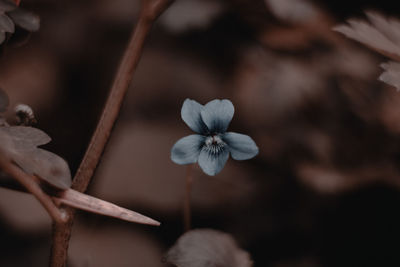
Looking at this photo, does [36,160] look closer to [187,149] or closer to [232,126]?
[187,149]

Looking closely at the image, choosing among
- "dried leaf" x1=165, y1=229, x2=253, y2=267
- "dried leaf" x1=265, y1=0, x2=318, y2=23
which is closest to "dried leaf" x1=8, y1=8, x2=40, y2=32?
"dried leaf" x1=165, y1=229, x2=253, y2=267

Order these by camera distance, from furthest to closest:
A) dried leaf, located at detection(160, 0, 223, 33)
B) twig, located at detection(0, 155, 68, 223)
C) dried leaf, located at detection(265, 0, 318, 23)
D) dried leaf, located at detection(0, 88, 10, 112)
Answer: dried leaf, located at detection(160, 0, 223, 33) → dried leaf, located at detection(265, 0, 318, 23) → dried leaf, located at detection(0, 88, 10, 112) → twig, located at detection(0, 155, 68, 223)

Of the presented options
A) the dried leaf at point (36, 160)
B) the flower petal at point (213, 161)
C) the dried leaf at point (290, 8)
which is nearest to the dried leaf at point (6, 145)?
the dried leaf at point (36, 160)

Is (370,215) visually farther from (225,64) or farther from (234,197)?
(225,64)

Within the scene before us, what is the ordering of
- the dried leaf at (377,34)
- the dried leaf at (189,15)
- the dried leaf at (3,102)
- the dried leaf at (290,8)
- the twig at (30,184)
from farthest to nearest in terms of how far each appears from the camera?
the dried leaf at (189,15) → the dried leaf at (290,8) → the dried leaf at (377,34) → the dried leaf at (3,102) → the twig at (30,184)

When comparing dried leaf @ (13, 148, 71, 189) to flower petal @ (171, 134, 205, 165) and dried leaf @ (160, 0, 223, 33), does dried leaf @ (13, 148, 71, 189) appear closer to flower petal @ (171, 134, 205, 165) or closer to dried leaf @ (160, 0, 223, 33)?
flower petal @ (171, 134, 205, 165)

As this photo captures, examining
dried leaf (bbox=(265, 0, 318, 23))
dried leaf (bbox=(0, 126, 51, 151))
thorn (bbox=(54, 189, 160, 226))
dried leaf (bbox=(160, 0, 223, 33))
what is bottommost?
thorn (bbox=(54, 189, 160, 226))

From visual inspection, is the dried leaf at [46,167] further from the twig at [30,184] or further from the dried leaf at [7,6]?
the dried leaf at [7,6]

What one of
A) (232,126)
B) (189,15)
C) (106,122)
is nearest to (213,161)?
(106,122)
